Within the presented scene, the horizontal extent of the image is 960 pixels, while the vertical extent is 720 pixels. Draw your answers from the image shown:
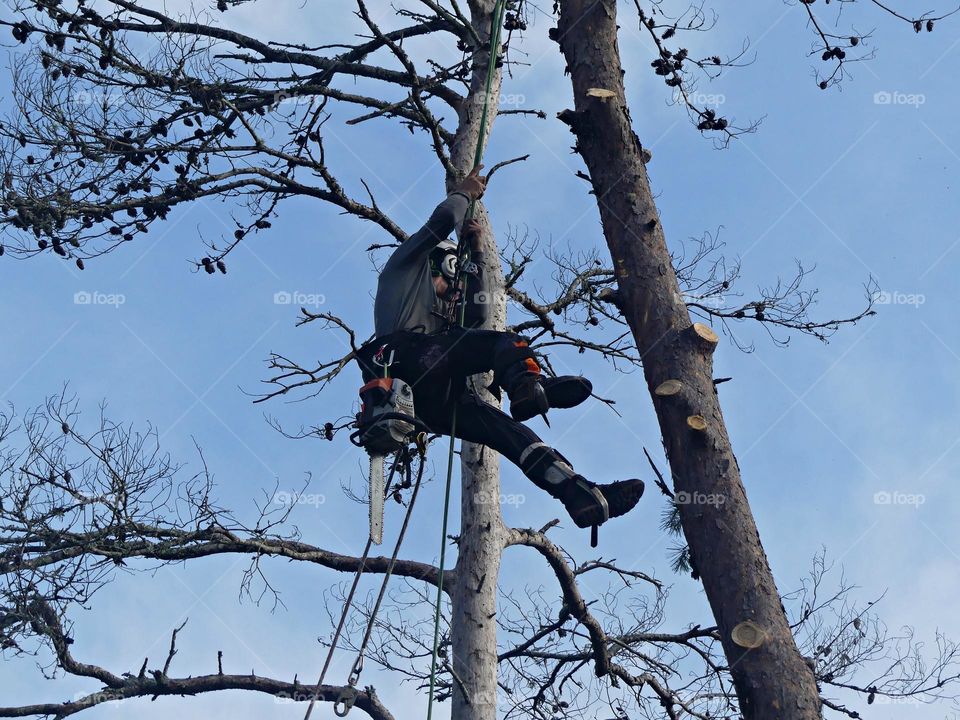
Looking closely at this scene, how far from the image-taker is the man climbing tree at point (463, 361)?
4.78m

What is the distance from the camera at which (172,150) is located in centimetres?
695

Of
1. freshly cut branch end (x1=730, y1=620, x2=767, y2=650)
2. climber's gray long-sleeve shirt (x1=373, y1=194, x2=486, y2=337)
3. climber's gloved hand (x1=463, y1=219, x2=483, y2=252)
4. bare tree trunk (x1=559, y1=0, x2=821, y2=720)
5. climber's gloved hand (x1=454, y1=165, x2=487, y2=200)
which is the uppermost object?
climber's gloved hand (x1=454, y1=165, x2=487, y2=200)

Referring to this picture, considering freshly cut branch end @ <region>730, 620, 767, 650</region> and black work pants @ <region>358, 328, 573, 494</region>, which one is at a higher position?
black work pants @ <region>358, 328, 573, 494</region>

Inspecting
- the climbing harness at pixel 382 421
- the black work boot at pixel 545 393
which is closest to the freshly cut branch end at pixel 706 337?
the black work boot at pixel 545 393

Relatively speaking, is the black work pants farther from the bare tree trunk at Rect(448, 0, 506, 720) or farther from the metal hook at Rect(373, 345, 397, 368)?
the bare tree trunk at Rect(448, 0, 506, 720)

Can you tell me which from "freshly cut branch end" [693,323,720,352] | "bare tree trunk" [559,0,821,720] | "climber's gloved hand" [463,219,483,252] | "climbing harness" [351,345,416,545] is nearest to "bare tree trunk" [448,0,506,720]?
"climber's gloved hand" [463,219,483,252]

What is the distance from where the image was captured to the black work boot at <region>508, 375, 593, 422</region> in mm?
4773

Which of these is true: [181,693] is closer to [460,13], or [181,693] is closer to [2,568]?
[2,568]

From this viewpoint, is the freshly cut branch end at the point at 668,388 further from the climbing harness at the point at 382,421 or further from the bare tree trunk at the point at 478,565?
the bare tree trunk at the point at 478,565

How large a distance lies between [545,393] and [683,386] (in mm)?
965

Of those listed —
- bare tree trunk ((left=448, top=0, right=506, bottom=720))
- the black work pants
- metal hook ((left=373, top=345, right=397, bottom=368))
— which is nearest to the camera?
the black work pants

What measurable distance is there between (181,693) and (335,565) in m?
1.18

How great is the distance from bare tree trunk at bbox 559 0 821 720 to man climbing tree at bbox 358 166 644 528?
0.72 m

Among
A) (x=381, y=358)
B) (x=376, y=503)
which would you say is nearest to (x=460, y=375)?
(x=381, y=358)
